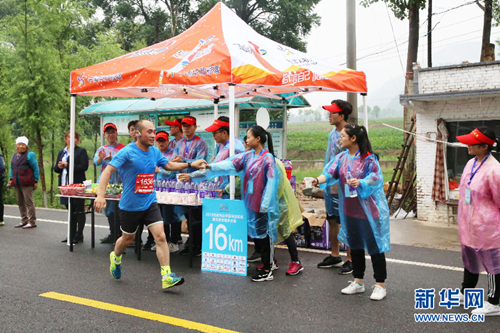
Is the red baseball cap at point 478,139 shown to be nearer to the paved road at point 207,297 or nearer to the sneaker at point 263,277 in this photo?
the paved road at point 207,297

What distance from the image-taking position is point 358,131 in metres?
4.82

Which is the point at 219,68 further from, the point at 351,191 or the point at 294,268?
the point at 294,268

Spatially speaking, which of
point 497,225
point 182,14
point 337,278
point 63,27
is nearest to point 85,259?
point 337,278

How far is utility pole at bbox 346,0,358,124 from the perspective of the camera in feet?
34.7

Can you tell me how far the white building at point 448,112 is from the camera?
9.87 meters

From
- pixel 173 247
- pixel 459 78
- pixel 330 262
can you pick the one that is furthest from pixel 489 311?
pixel 459 78

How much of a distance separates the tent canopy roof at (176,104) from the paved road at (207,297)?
14.2 feet

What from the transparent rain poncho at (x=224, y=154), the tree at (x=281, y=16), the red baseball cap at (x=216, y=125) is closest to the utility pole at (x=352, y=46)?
the transparent rain poncho at (x=224, y=154)

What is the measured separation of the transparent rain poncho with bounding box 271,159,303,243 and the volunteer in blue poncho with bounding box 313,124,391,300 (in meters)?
0.90

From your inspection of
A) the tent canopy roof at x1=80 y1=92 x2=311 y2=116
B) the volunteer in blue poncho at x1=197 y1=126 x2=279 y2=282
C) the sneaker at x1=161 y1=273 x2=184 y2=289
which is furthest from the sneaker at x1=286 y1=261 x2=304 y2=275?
the tent canopy roof at x1=80 y1=92 x2=311 y2=116

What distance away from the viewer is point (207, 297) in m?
4.96

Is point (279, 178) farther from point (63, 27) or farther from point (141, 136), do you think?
point (63, 27)

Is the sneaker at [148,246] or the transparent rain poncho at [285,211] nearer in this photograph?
the transparent rain poncho at [285,211]

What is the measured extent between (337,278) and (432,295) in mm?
1332
